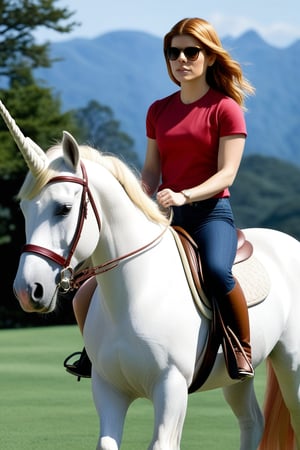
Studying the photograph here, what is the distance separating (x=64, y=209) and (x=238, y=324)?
3.71 feet

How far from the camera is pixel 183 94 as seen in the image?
5430 millimetres

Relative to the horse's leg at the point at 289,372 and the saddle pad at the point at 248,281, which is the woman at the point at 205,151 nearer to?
the saddle pad at the point at 248,281

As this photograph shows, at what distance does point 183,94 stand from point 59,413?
4.39 m

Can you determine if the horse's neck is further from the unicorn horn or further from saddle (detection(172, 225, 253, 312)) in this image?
the unicorn horn

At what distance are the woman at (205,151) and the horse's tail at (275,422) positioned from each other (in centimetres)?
111

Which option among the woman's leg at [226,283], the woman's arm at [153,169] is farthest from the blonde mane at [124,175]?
the woman's arm at [153,169]

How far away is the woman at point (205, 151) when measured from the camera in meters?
5.13

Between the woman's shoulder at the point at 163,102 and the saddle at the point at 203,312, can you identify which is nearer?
the saddle at the point at 203,312

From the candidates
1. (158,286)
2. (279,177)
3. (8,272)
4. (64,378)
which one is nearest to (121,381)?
(158,286)

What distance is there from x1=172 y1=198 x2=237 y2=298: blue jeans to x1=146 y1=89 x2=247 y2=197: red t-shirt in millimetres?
94

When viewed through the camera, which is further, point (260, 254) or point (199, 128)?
point (260, 254)

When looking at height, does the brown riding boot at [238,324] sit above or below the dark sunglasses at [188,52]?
below

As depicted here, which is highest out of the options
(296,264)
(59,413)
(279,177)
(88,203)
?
(88,203)

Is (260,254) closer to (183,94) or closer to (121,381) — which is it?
(183,94)
